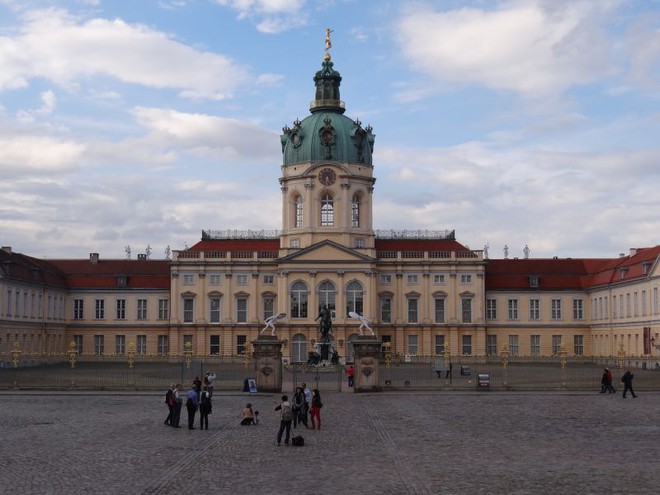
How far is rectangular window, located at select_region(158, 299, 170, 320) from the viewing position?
107 m

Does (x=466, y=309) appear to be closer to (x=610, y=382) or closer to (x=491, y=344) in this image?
(x=491, y=344)

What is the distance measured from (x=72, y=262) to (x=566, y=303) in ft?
175

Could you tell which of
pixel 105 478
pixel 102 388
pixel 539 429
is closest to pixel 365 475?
pixel 105 478

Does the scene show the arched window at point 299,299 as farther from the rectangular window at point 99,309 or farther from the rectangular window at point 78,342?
the rectangular window at point 78,342

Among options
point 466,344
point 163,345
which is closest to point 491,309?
point 466,344

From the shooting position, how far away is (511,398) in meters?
47.6

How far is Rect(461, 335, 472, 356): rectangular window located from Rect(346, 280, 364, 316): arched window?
11279 millimetres

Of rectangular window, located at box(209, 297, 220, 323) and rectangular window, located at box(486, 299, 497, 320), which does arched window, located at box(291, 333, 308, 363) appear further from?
rectangular window, located at box(486, 299, 497, 320)

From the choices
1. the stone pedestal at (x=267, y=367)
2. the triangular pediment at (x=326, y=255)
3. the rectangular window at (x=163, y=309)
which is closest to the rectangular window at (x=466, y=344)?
the triangular pediment at (x=326, y=255)

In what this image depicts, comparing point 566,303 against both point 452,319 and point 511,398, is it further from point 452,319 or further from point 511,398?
point 511,398

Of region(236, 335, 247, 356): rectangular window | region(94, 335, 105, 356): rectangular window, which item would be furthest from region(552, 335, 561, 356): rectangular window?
region(94, 335, 105, 356): rectangular window

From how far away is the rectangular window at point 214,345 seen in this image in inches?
4117

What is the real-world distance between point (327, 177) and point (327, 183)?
0.62m

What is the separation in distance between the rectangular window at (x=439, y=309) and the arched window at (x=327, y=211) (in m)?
13.5
